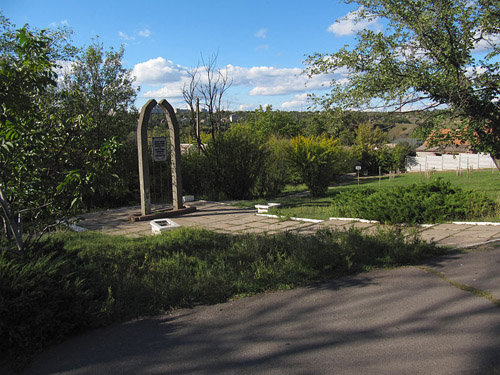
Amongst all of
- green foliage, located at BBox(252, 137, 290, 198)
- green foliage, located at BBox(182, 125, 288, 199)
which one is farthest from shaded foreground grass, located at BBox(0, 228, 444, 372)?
green foliage, located at BBox(252, 137, 290, 198)

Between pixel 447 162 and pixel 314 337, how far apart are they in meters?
42.8

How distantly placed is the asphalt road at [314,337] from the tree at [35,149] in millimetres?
1600

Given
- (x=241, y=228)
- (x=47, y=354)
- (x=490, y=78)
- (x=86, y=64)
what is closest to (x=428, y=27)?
(x=490, y=78)

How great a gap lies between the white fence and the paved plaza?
3153 cm

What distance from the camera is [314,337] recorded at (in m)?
3.20

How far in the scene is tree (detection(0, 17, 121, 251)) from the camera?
3.93 metres

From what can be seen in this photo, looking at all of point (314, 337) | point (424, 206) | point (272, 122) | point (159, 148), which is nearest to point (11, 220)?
point (314, 337)

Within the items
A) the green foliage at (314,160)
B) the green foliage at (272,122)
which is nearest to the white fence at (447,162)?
the green foliage at (272,122)

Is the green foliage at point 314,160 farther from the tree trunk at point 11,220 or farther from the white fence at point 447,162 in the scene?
the white fence at point 447,162

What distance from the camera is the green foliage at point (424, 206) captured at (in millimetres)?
7602

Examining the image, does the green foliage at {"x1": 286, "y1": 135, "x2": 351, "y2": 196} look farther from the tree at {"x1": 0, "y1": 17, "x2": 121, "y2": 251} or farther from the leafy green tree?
the tree at {"x1": 0, "y1": 17, "x2": 121, "y2": 251}

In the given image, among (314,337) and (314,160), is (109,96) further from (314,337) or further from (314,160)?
(314,337)

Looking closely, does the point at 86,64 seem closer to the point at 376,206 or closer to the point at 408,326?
the point at 376,206

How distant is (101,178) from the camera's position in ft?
13.4
